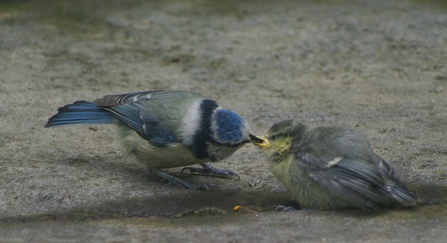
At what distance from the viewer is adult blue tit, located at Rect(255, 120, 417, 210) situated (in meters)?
3.70

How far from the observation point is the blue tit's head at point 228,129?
4129mm

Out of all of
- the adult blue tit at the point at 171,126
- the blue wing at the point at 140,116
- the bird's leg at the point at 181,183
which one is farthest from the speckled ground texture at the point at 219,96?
the blue wing at the point at 140,116

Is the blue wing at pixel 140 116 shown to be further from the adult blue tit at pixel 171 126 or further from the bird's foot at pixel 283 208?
the bird's foot at pixel 283 208

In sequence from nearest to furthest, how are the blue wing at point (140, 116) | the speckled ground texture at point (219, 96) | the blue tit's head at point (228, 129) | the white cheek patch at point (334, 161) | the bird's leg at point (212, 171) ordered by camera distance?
the speckled ground texture at point (219, 96) < the white cheek patch at point (334, 161) < the blue tit's head at point (228, 129) < the blue wing at point (140, 116) < the bird's leg at point (212, 171)

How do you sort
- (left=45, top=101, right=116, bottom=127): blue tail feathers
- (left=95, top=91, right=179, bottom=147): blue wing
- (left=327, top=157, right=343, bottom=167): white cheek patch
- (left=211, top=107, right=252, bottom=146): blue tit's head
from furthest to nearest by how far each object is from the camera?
(left=45, top=101, right=116, bottom=127): blue tail feathers
(left=95, top=91, right=179, bottom=147): blue wing
(left=211, top=107, right=252, bottom=146): blue tit's head
(left=327, top=157, right=343, bottom=167): white cheek patch

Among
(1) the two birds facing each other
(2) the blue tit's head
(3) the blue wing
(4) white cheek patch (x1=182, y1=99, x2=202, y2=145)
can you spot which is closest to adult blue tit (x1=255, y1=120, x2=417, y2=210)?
(1) the two birds facing each other

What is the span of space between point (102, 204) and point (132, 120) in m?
0.74

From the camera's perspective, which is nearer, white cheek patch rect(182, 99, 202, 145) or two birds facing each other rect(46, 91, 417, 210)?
two birds facing each other rect(46, 91, 417, 210)

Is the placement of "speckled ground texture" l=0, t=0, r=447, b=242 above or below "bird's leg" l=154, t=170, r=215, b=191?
above

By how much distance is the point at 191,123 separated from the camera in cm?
423

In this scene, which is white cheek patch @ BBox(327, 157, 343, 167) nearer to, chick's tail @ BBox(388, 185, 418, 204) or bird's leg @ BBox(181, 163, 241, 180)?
chick's tail @ BBox(388, 185, 418, 204)

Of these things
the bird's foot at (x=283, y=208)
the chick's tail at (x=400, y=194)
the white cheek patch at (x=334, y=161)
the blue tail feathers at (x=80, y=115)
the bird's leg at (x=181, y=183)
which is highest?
the white cheek patch at (x=334, y=161)

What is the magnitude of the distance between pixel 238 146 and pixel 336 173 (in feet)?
2.32

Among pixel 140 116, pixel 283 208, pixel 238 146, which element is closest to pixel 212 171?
pixel 238 146
